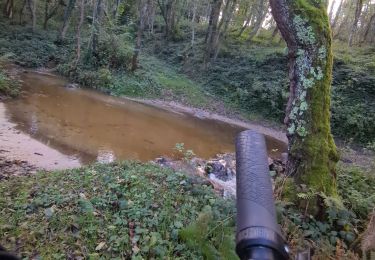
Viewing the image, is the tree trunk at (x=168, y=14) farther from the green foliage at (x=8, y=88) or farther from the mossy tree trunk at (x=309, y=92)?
the mossy tree trunk at (x=309, y=92)

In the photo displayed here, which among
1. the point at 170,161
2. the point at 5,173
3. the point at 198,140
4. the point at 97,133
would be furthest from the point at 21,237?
the point at 198,140

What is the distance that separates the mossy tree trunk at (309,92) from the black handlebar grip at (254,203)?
3246 millimetres

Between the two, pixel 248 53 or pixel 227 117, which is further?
pixel 248 53

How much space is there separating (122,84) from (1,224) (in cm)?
1620

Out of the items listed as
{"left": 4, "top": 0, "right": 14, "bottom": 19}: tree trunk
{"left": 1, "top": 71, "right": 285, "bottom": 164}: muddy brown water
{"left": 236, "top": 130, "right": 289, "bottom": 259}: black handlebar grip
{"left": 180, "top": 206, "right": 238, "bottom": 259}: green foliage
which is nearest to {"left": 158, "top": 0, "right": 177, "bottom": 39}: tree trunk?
{"left": 4, "top": 0, "right": 14, "bottom": 19}: tree trunk

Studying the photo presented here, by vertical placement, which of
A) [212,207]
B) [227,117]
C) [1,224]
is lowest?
[227,117]

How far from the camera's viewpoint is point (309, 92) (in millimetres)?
4543

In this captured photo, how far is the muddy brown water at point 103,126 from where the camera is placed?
32.6 feet

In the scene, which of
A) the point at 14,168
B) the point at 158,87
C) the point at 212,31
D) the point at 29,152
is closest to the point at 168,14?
the point at 212,31

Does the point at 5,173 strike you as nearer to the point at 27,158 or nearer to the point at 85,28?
the point at 27,158

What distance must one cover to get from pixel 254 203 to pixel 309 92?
3.72m

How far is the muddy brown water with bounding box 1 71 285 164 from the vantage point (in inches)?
391

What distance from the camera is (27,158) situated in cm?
785

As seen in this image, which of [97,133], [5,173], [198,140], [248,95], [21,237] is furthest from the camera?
[248,95]
